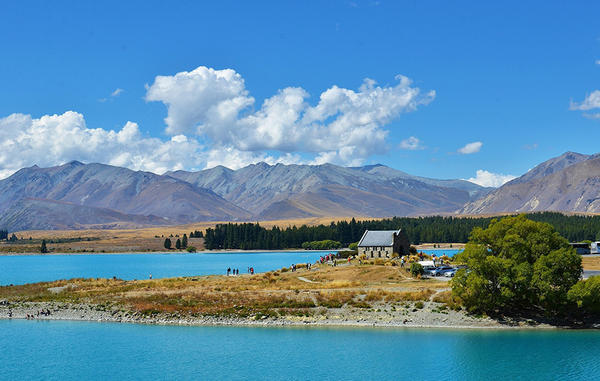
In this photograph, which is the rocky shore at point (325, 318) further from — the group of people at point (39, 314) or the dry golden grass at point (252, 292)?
the dry golden grass at point (252, 292)

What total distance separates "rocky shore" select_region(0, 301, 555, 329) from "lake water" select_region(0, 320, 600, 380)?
5.88ft

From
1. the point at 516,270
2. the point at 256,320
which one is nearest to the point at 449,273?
the point at 516,270

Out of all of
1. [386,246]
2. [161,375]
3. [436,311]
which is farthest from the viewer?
[386,246]

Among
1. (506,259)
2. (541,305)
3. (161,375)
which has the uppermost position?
(506,259)

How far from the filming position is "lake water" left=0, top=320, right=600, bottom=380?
4741 centimetres

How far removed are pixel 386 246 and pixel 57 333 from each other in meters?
63.1

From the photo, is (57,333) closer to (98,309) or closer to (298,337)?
(98,309)

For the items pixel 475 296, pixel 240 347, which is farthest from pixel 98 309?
pixel 475 296

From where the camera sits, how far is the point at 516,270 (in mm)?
60500

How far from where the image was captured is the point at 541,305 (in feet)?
204

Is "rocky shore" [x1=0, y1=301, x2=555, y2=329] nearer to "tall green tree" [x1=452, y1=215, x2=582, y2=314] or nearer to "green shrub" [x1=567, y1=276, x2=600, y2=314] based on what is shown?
"tall green tree" [x1=452, y1=215, x2=582, y2=314]

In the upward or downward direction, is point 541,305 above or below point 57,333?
above

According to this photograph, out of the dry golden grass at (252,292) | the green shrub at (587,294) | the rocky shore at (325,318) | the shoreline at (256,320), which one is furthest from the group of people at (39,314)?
the green shrub at (587,294)

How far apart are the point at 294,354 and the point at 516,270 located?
2407 cm
